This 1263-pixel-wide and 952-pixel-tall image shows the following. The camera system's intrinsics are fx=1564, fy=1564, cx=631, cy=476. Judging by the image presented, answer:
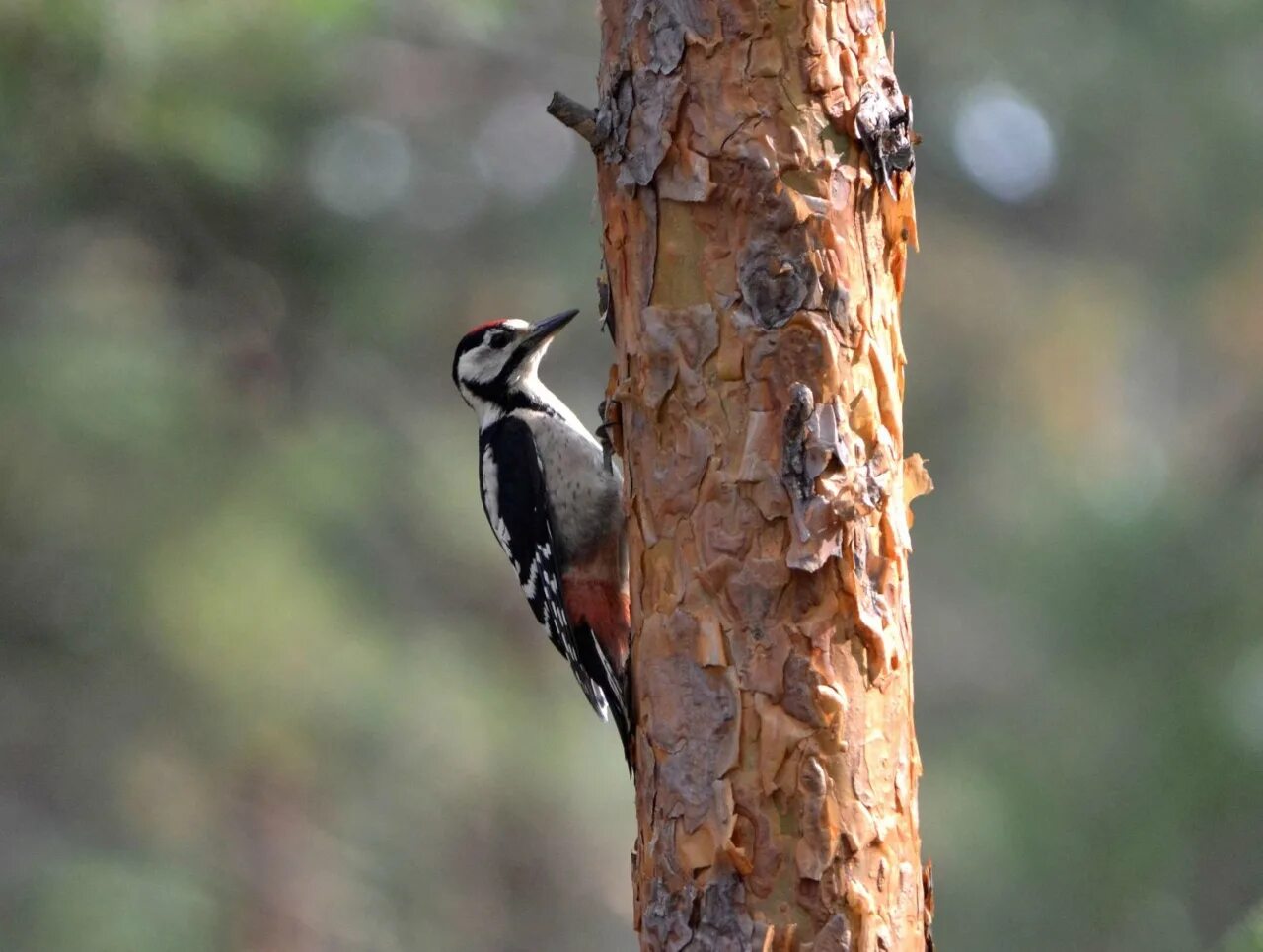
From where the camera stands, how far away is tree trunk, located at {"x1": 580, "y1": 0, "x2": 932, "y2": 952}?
2.25 m

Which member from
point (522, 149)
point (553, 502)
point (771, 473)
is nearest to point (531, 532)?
point (553, 502)

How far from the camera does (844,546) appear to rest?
2.29m

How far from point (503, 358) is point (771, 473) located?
1884 millimetres

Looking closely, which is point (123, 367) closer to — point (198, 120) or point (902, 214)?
point (198, 120)

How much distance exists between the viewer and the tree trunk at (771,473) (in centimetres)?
225

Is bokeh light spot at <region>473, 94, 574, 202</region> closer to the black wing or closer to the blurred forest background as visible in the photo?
the blurred forest background

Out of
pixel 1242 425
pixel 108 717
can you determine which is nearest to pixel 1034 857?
pixel 1242 425

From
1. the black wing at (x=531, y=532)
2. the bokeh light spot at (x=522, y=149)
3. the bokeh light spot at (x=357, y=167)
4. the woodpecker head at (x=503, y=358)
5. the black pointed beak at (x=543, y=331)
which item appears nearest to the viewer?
the black wing at (x=531, y=532)

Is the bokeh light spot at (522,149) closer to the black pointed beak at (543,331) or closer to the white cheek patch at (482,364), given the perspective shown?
the white cheek patch at (482,364)

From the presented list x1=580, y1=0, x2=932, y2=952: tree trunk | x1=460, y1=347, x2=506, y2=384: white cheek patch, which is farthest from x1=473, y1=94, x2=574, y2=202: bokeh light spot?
x1=580, y1=0, x2=932, y2=952: tree trunk

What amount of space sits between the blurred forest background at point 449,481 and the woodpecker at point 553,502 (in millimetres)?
1575

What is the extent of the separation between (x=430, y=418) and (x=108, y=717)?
2.14m

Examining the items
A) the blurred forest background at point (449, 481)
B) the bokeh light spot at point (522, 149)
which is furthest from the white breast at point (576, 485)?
the bokeh light spot at point (522, 149)

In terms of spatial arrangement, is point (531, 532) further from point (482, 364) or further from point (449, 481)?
point (449, 481)
